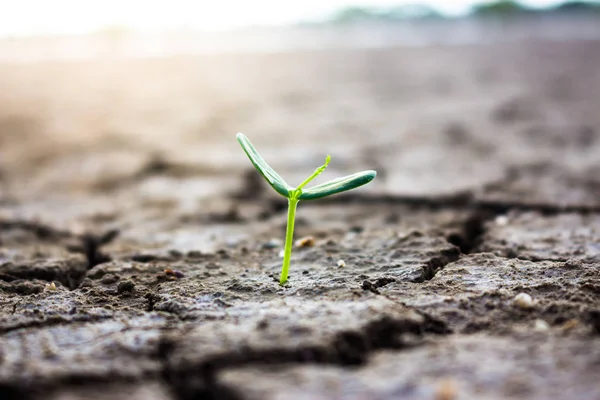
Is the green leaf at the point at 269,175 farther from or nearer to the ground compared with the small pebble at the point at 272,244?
farther from the ground

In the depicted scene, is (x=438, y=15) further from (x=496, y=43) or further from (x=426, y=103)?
(x=426, y=103)

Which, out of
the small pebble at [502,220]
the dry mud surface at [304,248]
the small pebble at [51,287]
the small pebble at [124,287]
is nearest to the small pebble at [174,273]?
the dry mud surface at [304,248]

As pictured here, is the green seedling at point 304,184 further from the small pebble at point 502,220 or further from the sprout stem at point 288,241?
the small pebble at point 502,220

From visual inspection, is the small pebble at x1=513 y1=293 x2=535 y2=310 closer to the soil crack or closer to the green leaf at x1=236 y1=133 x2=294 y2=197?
the soil crack

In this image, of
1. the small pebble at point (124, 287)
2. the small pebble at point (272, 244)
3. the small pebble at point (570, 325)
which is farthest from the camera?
the small pebble at point (272, 244)

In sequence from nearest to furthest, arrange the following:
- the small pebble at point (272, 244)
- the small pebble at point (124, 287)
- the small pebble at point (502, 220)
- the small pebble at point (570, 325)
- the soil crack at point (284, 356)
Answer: the soil crack at point (284, 356)
the small pebble at point (570, 325)
the small pebble at point (124, 287)
the small pebble at point (272, 244)
the small pebble at point (502, 220)

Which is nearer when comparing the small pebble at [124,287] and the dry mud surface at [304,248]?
the dry mud surface at [304,248]

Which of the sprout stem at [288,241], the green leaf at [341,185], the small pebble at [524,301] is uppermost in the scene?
the green leaf at [341,185]
